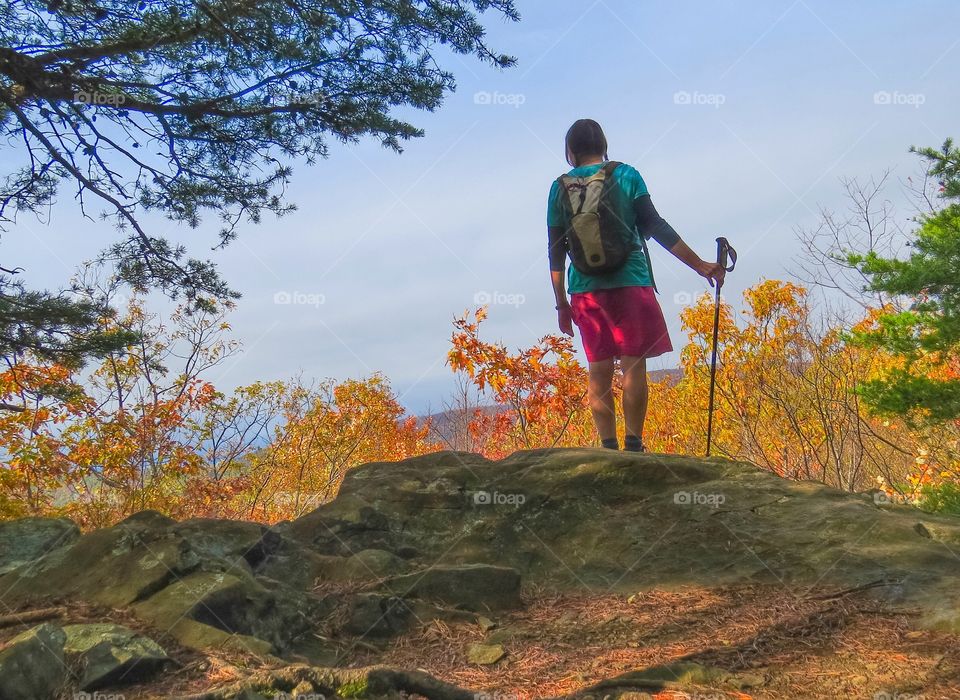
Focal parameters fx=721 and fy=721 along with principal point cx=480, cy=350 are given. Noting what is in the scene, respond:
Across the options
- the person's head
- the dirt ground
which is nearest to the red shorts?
the person's head

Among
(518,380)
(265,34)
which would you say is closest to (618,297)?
(265,34)

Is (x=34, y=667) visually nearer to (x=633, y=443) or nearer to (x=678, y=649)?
(x=678, y=649)

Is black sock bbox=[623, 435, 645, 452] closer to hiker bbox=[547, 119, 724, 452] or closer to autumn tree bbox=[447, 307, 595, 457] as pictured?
hiker bbox=[547, 119, 724, 452]

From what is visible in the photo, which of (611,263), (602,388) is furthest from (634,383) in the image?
(611,263)

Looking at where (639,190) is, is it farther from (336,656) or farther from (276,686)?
(276,686)

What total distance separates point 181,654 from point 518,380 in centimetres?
769

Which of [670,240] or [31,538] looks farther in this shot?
[670,240]

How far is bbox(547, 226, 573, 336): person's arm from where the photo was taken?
16.8 ft

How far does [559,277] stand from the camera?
17.0ft

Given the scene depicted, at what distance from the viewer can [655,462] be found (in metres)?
4.93

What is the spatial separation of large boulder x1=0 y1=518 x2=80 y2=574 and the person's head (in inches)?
157

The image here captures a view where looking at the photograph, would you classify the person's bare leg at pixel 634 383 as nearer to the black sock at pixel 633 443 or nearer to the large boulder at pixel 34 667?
the black sock at pixel 633 443

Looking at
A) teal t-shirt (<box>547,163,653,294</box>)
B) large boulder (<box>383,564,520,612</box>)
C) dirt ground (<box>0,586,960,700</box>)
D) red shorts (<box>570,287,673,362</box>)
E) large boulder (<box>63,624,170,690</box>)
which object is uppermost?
teal t-shirt (<box>547,163,653,294</box>)

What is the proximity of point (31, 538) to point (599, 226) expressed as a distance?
389 cm
